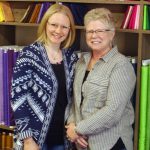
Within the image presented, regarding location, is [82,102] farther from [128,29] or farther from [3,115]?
[3,115]

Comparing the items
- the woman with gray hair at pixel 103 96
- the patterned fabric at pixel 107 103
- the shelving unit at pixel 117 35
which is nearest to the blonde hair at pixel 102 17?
the woman with gray hair at pixel 103 96

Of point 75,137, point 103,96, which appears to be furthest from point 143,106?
point 75,137

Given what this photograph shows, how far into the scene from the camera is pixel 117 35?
2.43m

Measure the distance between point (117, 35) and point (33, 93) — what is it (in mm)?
870

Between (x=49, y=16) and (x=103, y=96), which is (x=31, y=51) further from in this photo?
(x=103, y=96)

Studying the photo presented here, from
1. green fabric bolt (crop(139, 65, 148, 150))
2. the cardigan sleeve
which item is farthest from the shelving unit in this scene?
the cardigan sleeve

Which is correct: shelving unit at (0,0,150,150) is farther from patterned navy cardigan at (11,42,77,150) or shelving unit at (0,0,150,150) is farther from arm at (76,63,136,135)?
patterned navy cardigan at (11,42,77,150)

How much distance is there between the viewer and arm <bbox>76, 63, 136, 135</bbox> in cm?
174

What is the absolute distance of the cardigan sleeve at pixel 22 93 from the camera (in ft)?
6.03

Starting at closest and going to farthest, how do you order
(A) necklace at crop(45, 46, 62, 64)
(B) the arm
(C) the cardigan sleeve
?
(B) the arm < (C) the cardigan sleeve < (A) necklace at crop(45, 46, 62, 64)

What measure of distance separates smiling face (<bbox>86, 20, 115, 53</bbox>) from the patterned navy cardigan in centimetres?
28

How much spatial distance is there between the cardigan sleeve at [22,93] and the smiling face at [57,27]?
178mm

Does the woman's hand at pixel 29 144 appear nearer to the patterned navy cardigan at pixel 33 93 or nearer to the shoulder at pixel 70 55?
the patterned navy cardigan at pixel 33 93

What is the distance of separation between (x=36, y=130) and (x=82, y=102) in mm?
310
